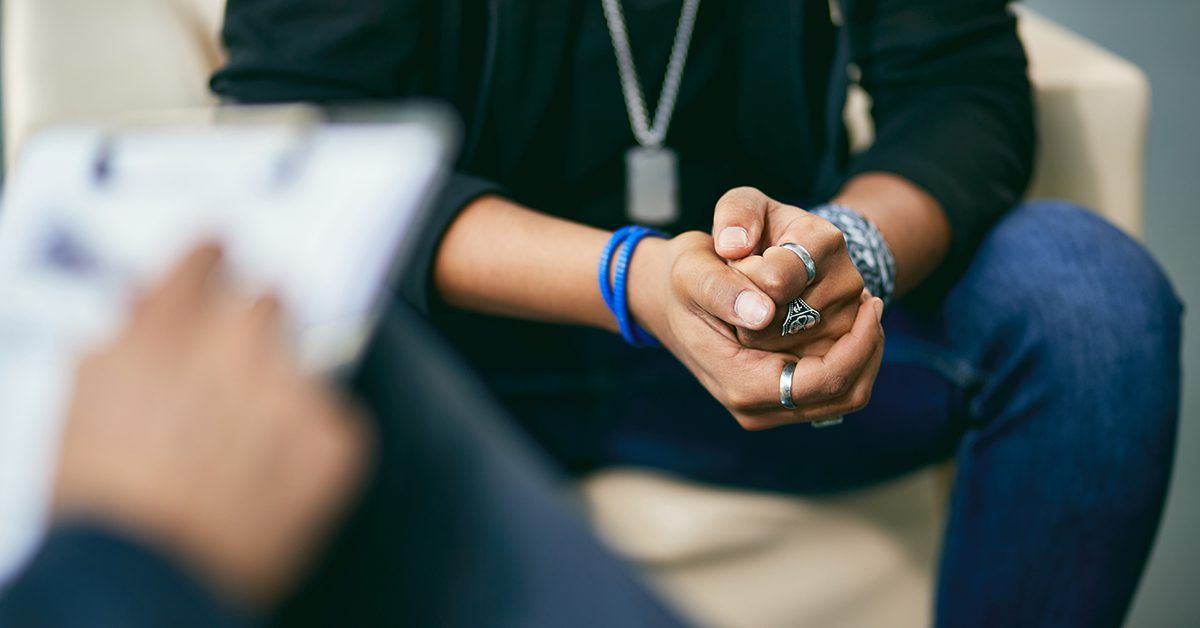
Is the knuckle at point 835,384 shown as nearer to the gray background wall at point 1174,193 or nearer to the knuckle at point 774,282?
the knuckle at point 774,282

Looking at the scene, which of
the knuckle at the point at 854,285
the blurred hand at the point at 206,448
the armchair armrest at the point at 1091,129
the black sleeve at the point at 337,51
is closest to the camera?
A: the blurred hand at the point at 206,448

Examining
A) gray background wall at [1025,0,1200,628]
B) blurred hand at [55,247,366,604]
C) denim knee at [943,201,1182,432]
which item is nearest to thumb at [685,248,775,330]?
blurred hand at [55,247,366,604]

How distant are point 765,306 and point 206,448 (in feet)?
0.46

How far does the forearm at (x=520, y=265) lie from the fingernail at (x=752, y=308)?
0.26 ft

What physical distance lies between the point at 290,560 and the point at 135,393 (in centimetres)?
4

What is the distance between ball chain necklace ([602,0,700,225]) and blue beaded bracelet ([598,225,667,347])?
1.0 inches

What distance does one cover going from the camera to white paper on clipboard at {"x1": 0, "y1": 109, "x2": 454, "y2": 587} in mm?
228

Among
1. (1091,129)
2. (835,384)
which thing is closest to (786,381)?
(835,384)

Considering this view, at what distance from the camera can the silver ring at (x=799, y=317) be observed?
235mm

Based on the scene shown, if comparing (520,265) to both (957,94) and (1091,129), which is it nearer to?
(957,94)

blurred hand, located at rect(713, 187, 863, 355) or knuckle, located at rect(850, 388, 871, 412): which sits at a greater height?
blurred hand, located at rect(713, 187, 863, 355)

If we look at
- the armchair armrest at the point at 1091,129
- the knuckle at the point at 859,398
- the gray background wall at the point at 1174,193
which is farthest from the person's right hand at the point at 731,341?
the gray background wall at the point at 1174,193

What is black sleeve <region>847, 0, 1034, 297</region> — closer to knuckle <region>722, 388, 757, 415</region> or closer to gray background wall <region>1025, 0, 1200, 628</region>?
Answer: knuckle <region>722, 388, 757, 415</region>

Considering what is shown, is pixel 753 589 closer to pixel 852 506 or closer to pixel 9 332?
pixel 852 506
